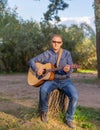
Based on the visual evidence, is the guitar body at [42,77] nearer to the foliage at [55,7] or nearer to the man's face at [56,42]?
the man's face at [56,42]

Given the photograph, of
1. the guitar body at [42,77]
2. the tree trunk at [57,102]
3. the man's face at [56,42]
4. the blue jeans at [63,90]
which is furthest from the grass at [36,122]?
the man's face at [56,42]

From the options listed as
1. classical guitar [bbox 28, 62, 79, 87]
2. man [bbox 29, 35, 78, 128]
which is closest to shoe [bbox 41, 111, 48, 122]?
man [bbox 29, 35, 78, 128]

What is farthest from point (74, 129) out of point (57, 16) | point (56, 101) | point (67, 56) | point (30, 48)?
point (30, 48)

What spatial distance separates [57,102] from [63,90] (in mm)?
360

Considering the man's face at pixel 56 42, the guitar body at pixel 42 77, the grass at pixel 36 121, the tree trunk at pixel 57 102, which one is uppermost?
the man's face at pixel 56 42

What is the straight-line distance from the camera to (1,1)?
13.0 metres

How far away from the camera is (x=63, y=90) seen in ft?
25.2

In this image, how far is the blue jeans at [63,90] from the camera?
753 centimetres

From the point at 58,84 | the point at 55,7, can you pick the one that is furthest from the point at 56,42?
the point at 55,7

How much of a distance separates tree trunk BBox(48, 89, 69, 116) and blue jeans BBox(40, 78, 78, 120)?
23cm

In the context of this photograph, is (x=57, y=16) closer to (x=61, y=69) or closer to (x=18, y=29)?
(x=18, y=29)

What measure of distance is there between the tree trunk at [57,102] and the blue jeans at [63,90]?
0.75ft

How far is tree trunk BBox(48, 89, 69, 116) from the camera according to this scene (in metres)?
7.86

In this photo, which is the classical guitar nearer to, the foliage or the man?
the man
